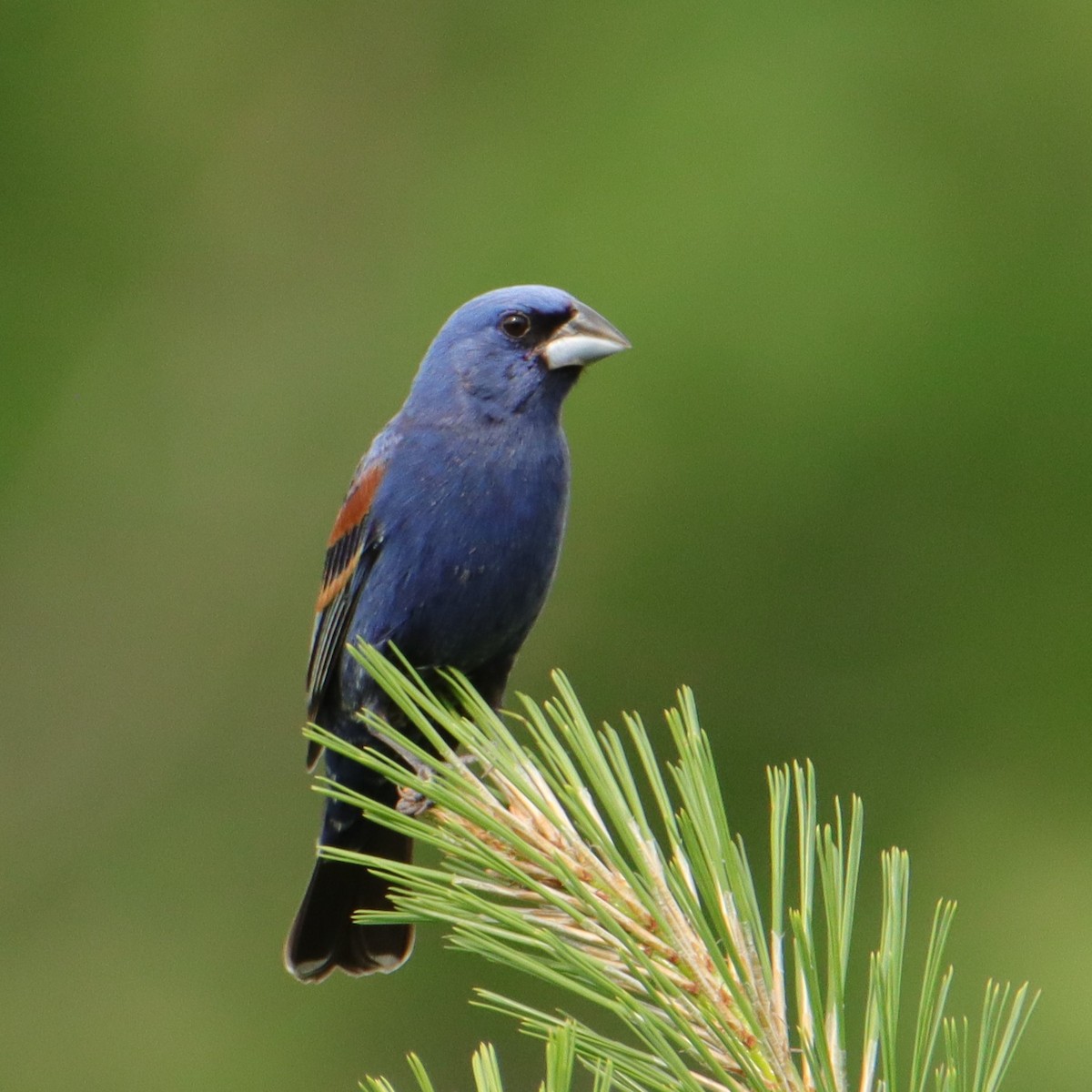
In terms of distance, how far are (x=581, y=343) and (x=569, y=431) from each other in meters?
2.57

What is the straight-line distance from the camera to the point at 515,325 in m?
3.73

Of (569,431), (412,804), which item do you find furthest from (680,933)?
(569,431)

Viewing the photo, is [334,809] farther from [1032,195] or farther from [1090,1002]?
[1032,195]

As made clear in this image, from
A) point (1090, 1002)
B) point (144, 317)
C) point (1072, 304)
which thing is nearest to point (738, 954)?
point (1090, 1002)

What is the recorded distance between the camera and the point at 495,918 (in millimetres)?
1744

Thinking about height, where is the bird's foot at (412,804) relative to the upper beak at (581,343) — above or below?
A: below

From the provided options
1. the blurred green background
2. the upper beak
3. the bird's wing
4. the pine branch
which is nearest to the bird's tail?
the bird's wing

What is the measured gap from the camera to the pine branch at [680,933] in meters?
1.53

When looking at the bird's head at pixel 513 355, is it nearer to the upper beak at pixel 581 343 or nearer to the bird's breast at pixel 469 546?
the upper beak at pixel 581 343

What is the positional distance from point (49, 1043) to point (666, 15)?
15.4 ft

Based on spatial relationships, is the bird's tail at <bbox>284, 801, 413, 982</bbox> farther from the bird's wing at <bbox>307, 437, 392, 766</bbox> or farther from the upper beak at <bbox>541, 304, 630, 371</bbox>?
the upper beak at <bbox>541, 304, 630, 371</bbox>

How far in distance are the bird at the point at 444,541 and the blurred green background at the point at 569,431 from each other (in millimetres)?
2036

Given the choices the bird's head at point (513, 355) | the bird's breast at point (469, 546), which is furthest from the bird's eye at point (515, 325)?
the bird's breast at point (469, 546)

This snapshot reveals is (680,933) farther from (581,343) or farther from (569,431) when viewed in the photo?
(569,431)
